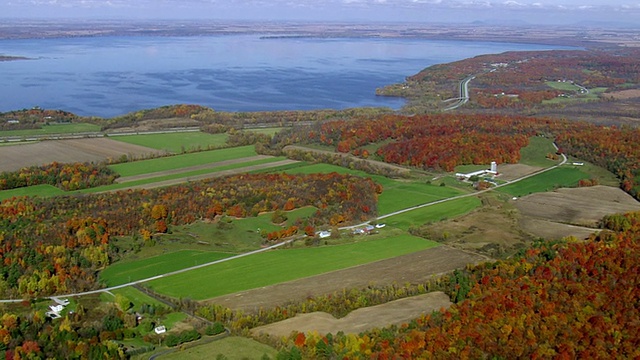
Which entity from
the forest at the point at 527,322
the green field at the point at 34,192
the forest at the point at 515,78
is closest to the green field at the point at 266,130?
the forest at the point at 515,78

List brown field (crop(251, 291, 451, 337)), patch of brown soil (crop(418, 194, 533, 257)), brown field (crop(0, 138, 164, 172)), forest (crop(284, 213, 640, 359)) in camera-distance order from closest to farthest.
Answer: forest (crop(284, 213, 640, 359)), brown field (crop(251, 291, 451, 337)), patch of brown soil (crop(418, 194, 533, 257)), brown field (crop(0, 138, 164, 172))

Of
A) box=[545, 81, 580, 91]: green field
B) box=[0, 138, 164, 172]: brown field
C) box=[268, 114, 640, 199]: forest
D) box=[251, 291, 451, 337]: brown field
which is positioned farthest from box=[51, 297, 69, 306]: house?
box=[545, 81, 580, 91]: green field

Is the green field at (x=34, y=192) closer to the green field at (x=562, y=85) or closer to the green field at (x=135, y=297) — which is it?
the green field at (x=135, y=297)

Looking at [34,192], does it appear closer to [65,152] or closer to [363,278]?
[65,152]

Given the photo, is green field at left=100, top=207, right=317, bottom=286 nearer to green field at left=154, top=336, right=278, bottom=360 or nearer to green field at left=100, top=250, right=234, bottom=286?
green field at left=100, top=250, right=234, bottom=286

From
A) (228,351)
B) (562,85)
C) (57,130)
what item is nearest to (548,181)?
(228,351)

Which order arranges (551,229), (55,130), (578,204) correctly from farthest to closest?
(55,130) < (578,204) < (551,229)

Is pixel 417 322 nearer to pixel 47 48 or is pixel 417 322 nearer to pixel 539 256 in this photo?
pixel 539 256
